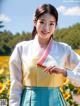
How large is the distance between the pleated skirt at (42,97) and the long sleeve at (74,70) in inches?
4.4

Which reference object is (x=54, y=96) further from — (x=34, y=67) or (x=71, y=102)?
(x=71, y=102)

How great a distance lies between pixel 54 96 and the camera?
227 cm

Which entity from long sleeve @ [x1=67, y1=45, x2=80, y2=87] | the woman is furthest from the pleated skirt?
long sleeve @ [x1=67, y1=45, x2=80, y2=87]

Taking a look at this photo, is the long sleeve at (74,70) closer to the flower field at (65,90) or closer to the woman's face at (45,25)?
the woman's face at (45,25)

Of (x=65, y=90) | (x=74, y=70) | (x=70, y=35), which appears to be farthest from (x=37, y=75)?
(x=70, y=35)

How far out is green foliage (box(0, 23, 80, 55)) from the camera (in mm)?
4434

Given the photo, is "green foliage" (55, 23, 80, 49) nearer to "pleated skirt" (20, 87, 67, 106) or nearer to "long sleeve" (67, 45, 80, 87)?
"long sleeve" (67, 45, 80, 87)

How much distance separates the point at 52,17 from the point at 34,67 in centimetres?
30

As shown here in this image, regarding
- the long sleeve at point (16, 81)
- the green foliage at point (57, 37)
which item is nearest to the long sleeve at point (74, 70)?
the long sleeve at point (16, 81)

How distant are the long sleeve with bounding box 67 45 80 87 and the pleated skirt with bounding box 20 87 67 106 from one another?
111 mm

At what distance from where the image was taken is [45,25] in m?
2.27

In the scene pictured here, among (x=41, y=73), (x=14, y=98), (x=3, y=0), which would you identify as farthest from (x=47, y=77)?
(x=3, y=0)

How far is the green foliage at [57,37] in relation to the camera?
175 inches

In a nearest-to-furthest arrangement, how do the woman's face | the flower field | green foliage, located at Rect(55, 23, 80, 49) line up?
1. the woman's face
2. the flower field
3. green foliage, located at Rect(55, 23, 80, 49)
